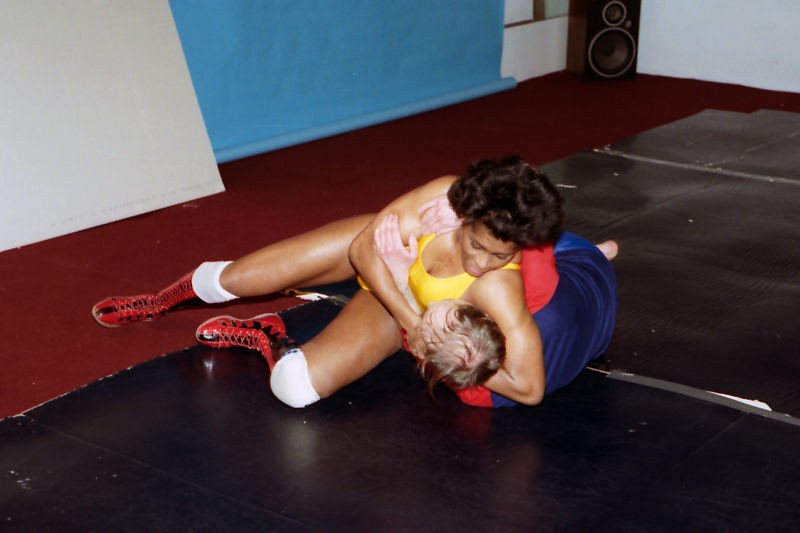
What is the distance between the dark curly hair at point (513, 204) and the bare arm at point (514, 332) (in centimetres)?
15

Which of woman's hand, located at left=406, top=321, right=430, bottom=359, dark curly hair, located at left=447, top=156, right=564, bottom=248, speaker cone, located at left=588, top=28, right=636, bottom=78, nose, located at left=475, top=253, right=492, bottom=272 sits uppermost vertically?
dark curly hair, located at left=447, top=156, right=564, bottom=248

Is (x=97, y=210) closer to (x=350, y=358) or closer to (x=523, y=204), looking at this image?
(x=350, y=358)

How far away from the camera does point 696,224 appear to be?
138 inches

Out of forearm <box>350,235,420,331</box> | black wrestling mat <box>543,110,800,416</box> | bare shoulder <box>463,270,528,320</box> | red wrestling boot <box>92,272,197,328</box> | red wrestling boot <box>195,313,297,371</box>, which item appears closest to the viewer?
bare shoulder <box>463,270,528,320</box>

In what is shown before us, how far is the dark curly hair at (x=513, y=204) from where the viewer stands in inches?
76.5

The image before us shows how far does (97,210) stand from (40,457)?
194 cm

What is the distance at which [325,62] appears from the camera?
17.4 ft

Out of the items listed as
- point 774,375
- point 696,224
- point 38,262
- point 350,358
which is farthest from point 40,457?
point 696,224

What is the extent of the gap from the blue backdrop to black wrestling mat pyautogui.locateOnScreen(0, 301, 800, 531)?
2670 mm

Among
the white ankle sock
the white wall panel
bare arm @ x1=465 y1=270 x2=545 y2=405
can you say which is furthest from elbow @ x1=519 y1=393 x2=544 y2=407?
the white wall panel

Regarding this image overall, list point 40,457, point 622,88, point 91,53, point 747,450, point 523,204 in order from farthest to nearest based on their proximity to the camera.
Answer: point 622,88 < point 91,53 < point 40,457 < point 747,450 < point 523,204

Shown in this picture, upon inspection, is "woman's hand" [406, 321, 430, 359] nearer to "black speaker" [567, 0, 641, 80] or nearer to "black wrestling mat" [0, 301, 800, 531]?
"black wrestling mat" [0, 301, 800, 531]

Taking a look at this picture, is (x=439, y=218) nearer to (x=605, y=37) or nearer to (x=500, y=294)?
(x=500, y=294)

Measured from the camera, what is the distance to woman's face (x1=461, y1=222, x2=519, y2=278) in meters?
1.98
